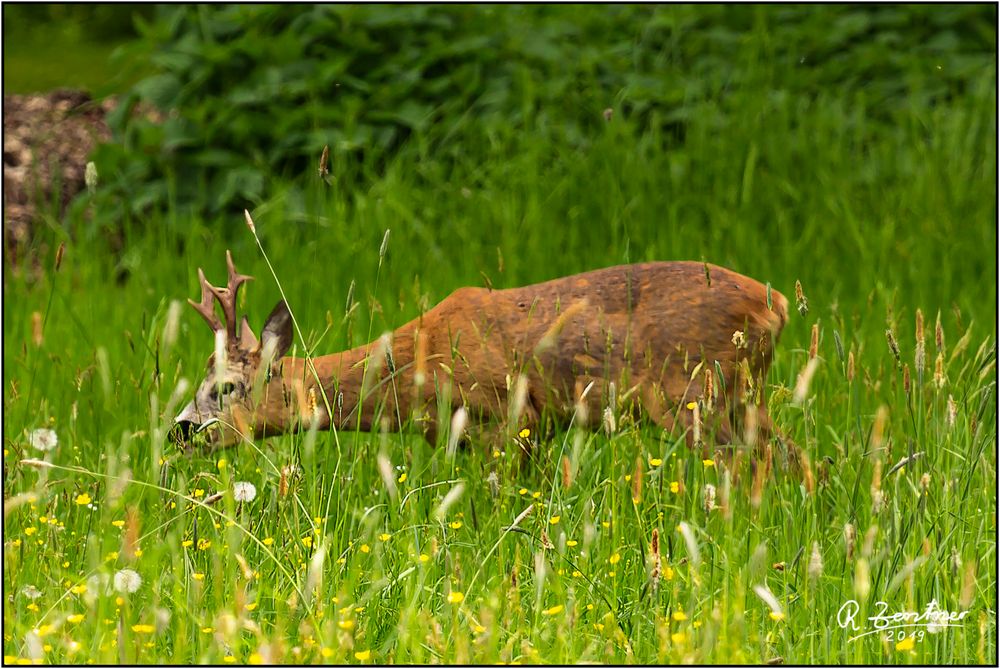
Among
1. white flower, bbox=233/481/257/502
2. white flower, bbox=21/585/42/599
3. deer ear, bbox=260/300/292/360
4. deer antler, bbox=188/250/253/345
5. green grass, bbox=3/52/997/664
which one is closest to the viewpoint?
green grass, bbox=3/52/997/664

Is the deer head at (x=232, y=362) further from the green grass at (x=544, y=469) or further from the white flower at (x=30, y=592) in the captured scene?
the white flower at (x=30, y=592)

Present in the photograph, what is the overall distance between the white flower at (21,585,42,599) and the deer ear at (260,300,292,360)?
120 cm

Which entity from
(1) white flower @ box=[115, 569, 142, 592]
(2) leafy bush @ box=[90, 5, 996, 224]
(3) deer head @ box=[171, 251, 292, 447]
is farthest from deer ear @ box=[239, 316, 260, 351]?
(2) leafy bush @ box=[90, 5, 996, 224]

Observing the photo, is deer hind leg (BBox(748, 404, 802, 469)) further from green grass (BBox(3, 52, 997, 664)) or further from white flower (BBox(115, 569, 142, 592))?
white flower (BBox(115, 569, 142, 592))

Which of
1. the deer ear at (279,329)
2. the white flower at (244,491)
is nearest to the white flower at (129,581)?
the white flower at (244,491)

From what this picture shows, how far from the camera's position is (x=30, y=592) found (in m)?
3.19

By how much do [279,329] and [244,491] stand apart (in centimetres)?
78

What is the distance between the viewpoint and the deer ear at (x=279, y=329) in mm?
4215

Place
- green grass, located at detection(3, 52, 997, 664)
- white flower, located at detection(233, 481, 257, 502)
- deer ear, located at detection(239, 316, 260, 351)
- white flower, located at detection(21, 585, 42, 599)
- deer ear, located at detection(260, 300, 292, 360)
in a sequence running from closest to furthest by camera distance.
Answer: green grass, located at detection(3, 52, 997, 664)
white flower, located at detection(21, 585, 42, 599)
white flower, located at detection(233, 481, 257, 502)
deer ear, located at detection(260, 300, 292, 360)
deer ear, located at detection(239, 316, 260, 351)

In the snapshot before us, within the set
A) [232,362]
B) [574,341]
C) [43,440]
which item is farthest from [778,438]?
[43,440]

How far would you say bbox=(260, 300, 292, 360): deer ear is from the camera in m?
4.21

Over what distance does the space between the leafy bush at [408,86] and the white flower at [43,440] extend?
138 inches

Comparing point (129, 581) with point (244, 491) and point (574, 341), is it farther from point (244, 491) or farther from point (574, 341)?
point (574, 341)

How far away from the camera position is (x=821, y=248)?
5.86 meters
